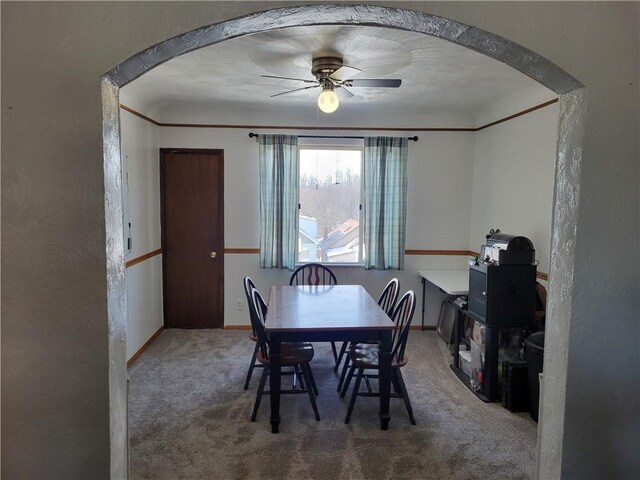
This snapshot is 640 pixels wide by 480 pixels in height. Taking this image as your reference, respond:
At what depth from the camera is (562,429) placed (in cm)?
128

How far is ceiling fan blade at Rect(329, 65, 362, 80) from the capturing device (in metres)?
2.72

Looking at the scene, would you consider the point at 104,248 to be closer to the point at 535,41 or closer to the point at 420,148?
the point at 535,41

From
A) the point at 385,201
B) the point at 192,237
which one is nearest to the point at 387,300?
the point at 385,201

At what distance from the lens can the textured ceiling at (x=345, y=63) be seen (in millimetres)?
2502

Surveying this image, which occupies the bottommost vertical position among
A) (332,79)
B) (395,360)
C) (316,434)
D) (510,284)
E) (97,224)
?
(316,434)

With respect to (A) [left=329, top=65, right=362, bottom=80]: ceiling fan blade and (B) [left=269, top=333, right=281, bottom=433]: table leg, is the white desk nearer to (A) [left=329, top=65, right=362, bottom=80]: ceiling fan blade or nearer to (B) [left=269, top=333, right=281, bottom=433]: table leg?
(B) [left=269, top=333, right=281, bottom=433]: table leg

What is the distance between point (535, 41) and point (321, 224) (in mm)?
3794

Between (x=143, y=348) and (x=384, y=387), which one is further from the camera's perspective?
(x=143, y=348)

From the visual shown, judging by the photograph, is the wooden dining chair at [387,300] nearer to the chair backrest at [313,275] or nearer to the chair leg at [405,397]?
the chair leg at [405,397]

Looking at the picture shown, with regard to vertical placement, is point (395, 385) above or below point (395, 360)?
below

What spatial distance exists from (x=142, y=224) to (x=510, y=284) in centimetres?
339

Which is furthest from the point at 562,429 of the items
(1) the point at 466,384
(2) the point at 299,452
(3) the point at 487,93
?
(3) the point at 487,93

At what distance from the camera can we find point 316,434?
270 cm

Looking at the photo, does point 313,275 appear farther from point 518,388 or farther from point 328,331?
point 518,388
